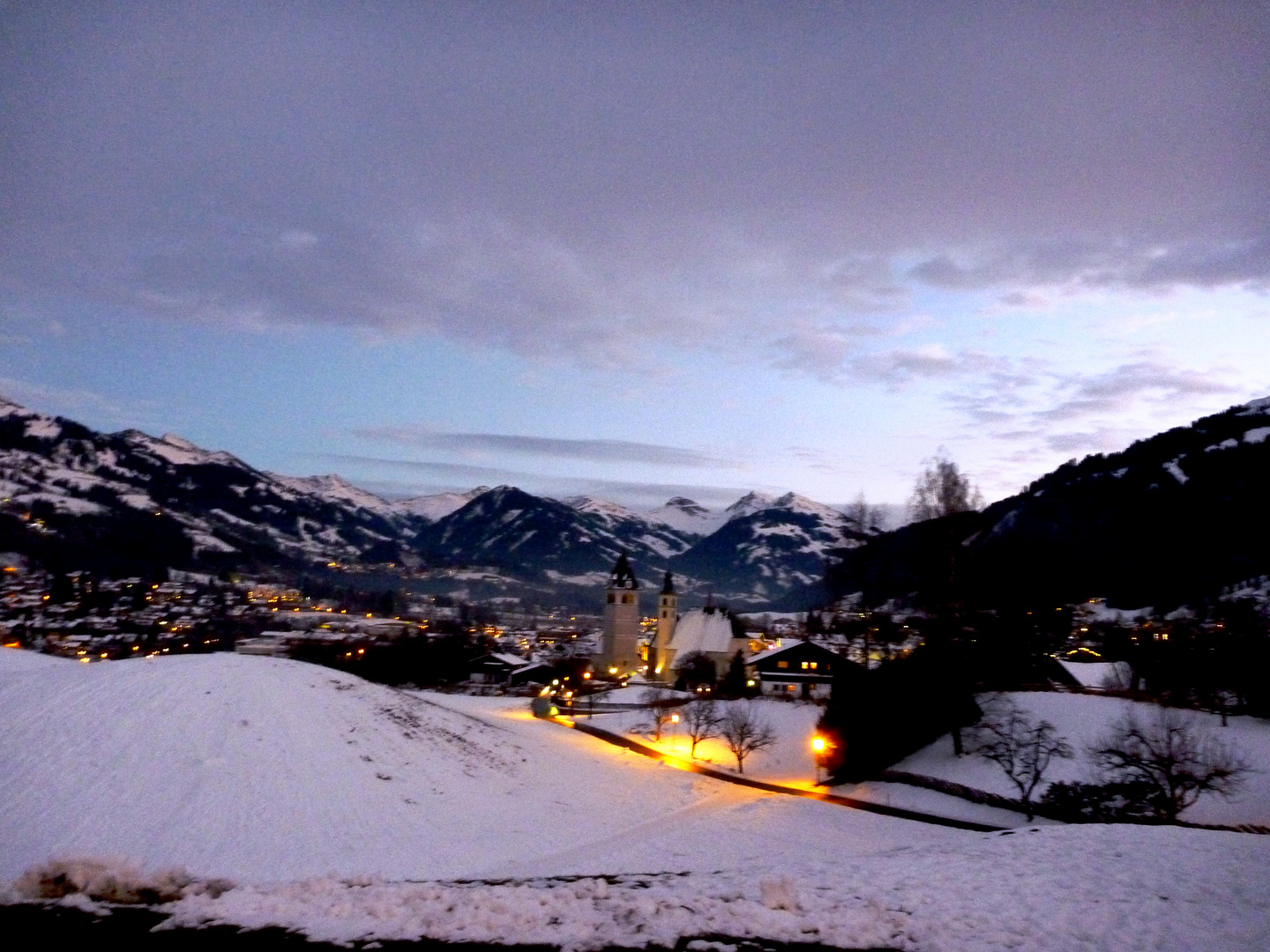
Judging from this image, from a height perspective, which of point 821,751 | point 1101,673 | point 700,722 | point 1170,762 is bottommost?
point 700,722

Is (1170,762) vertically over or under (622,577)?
under

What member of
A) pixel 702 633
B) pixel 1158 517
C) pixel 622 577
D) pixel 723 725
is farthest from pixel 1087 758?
pixel 1158 517

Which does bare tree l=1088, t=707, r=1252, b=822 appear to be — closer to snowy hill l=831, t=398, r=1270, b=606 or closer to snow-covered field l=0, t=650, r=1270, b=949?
snow-covered field l=0, t=650, r=1270, b=949

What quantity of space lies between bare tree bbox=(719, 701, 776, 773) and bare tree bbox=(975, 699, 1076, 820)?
12344 millimetres

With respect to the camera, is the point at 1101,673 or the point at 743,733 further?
the point at 1101,673

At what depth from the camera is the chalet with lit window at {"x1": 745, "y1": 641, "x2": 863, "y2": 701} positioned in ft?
222

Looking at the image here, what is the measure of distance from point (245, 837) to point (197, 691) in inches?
362

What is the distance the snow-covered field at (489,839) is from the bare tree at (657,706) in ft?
19.0

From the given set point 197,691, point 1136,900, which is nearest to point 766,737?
point 197,691

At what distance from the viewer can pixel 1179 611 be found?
95188 millimetres

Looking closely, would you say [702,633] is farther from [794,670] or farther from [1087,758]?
[1087,758]

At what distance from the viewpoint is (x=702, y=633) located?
3612 inches

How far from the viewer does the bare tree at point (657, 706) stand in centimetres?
5140

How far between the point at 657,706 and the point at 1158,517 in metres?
101
